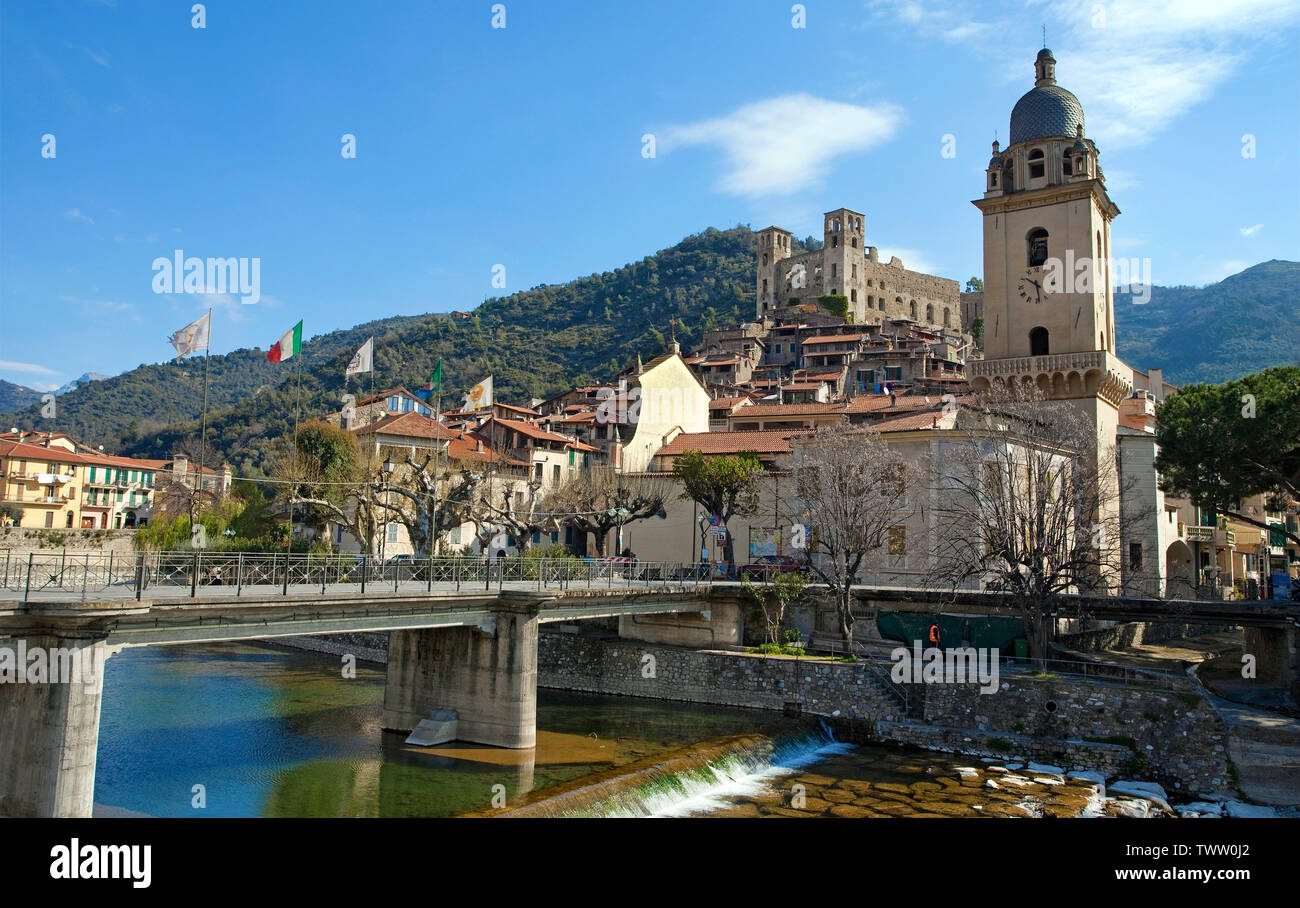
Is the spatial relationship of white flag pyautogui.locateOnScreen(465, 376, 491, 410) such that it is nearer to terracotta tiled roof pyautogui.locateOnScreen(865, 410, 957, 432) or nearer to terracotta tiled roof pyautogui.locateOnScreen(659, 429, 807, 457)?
terracotta tiled roof pyautogui.locateOnScreen(659, 429, 807, 457)

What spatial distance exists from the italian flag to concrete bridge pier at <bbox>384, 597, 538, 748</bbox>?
14717 millimetres

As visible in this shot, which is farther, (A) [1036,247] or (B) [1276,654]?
(A) [1036,247]

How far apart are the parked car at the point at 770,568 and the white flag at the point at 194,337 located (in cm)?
2611

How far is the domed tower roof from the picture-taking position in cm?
5703

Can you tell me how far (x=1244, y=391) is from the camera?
3688cm

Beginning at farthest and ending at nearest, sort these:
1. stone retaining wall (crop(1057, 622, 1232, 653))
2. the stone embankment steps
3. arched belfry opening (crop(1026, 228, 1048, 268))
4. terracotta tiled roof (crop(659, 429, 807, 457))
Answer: terracotta tiled roof (crop(659, 429, 807, 457)), arched belfry opening (crop(1026, 228, 1048, 268)), stone retaining wall (crop(1057, 622, 1232, 653)), the stone embankment steps

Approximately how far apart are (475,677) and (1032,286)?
45.5 meters

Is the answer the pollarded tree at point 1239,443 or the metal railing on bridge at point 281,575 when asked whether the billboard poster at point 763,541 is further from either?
the pollarded tree at point 1239,443

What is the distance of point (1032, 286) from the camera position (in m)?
57.2

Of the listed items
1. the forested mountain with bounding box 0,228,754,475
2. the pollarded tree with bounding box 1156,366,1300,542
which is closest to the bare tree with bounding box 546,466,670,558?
the pollarded tree with bounding box 1156,366,1300,542

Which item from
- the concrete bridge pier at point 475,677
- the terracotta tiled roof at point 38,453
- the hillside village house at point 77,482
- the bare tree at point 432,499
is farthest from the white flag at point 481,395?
the terracotta tiled roof at point 38,453

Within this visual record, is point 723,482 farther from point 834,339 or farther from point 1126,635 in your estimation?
point 834,339

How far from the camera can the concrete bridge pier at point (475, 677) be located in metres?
27.6

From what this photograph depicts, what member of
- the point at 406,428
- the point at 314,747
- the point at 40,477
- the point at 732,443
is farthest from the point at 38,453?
the point at 314,747
